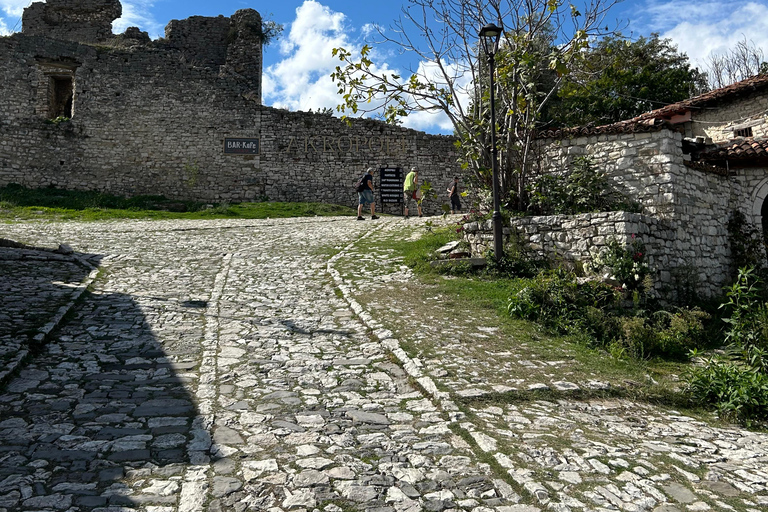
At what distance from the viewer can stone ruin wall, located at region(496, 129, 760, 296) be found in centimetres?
1015

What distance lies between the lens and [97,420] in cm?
490

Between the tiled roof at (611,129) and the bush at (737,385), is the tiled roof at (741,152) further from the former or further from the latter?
the bush at (737,385)

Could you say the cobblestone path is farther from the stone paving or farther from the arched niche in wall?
the arched niche in wall

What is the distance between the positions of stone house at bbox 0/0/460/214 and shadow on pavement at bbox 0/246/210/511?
16.4m

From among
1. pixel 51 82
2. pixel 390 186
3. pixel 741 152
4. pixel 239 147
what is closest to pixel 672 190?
pixel 741 152

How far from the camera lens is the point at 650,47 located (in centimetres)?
2836

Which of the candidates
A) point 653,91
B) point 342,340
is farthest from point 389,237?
point 653,91

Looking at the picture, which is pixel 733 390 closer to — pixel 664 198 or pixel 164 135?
pixel 664 198

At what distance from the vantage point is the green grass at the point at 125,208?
19016 mm

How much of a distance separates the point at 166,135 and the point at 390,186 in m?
9.29

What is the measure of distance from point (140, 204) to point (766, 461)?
21.0m

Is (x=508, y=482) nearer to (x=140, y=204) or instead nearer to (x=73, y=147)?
(x=140, y=204)

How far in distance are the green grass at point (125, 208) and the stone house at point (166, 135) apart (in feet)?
3.55

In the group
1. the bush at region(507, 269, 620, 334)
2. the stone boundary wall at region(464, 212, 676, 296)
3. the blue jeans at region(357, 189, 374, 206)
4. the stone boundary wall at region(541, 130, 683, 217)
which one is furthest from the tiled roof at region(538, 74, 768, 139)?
the blue jeans at region(357, 189, 374, 206)
